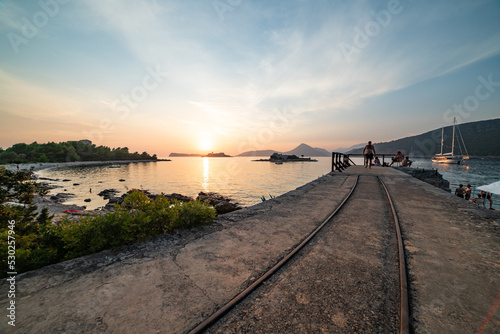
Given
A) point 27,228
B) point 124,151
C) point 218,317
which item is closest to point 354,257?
point 218,317

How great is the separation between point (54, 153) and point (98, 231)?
171737 mm

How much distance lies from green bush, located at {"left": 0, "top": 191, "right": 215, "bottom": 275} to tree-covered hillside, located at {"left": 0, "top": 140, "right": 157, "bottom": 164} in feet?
482

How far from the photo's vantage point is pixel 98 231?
145 inches

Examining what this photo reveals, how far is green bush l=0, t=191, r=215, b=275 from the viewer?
3.19 meters

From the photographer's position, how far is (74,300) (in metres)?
2.38

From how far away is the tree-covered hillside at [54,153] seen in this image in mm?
102812

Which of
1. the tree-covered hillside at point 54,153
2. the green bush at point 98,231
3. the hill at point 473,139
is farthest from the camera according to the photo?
the hill at point 473,139

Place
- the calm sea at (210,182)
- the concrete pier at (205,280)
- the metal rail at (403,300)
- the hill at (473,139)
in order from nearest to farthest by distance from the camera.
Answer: the metal rail at (403,300) → the concrete pier at (205,280) → the calm sea at (210,182) → the hill at (473,139)

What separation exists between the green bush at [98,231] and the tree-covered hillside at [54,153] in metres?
147

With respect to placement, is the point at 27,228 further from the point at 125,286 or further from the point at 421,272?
the point at 421,272

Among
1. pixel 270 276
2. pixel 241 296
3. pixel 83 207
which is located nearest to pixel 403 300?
pixel 270 276

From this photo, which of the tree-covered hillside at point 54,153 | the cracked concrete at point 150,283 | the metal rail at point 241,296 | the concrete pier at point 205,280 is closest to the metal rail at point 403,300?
the concrete pier at point 205,280

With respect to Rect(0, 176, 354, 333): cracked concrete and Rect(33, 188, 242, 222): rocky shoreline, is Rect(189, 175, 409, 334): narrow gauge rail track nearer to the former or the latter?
Rect(0, 176, 354, 333): cracked concrete

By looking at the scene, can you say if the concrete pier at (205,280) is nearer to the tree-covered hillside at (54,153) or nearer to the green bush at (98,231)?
the green bush at (98,231)
